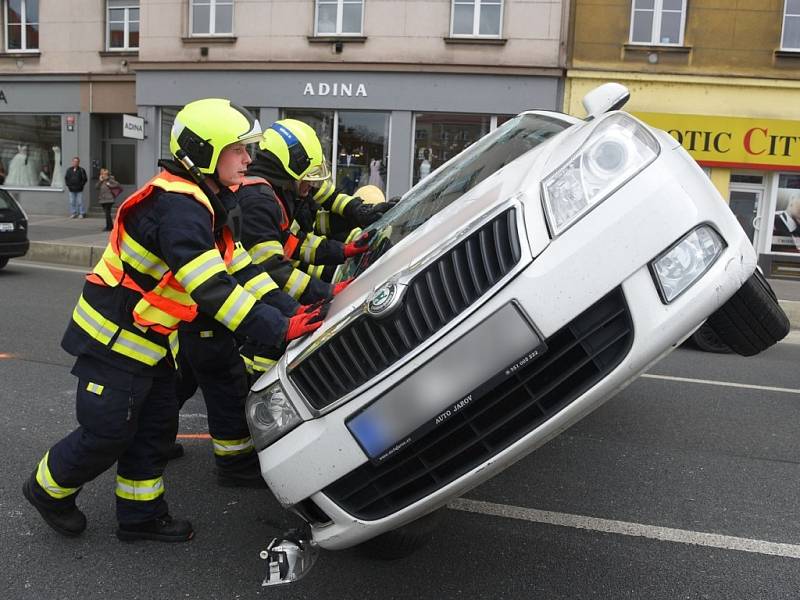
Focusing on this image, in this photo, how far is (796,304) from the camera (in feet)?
33.0

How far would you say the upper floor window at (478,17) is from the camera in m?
16.0

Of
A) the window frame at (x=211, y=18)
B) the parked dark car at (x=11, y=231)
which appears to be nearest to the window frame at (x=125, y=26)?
the window frame at (x=211, y=18)

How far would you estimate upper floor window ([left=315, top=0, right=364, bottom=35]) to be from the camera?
16.6 m

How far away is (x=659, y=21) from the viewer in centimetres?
1559

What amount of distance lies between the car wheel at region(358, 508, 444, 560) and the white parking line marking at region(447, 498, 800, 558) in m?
0.77

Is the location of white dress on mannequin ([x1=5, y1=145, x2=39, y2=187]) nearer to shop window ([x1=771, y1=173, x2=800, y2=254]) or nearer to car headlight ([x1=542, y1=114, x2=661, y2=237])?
shop window ([x1=771, y1=173, x2=800, y2=254])

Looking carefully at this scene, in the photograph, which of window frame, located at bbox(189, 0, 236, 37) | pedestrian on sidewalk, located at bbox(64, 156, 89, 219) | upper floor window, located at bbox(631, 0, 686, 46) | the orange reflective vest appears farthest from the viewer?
pedestrian on sidewalk, located at bbox(64, 156, 89, 219)

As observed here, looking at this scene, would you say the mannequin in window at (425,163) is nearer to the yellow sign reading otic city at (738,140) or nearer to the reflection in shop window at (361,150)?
the reflection in shop window at (361,150)

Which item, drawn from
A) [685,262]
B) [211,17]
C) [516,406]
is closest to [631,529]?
[516,406]

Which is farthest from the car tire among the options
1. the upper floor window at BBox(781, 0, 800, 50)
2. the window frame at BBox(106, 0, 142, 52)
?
the window frame at BBox(106, 0, 142, 52)

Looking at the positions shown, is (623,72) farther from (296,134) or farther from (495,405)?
(495,405)

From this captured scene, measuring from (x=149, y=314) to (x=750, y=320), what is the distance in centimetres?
222

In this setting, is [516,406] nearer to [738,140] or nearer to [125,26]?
[738,140]

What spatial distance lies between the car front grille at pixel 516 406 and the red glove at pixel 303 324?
0.56 m
